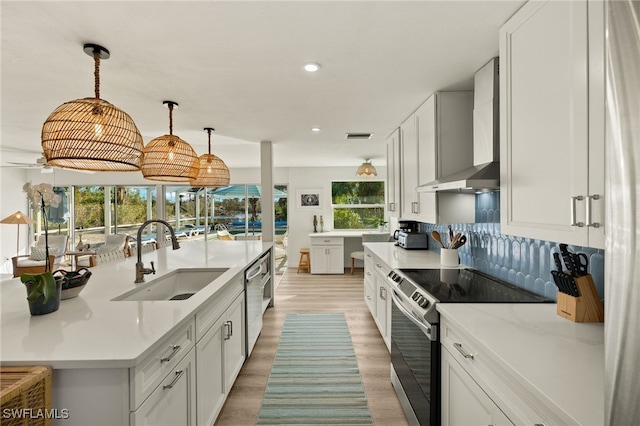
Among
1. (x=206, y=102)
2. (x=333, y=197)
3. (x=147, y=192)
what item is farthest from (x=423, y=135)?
(x=147, y=192)

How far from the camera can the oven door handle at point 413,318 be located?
165cm

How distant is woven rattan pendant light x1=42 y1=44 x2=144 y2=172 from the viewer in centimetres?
159

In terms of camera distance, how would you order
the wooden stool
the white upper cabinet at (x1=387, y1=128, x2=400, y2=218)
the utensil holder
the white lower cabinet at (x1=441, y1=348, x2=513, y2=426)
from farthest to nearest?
the wooden stool < the white upper cabinet at (x1=387, y1=128, x2=400, y2=218) < the utensil holder < the white lower cabinet at (x1=441, y1=348, x2=513, y2=426)

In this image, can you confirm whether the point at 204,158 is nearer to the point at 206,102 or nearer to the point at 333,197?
the point at 206,102

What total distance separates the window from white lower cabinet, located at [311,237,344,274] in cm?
87

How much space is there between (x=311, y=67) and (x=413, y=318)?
174 centimetres

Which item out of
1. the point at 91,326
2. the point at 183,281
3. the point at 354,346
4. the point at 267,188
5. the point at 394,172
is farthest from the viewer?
the point at 267,188

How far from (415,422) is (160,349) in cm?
150

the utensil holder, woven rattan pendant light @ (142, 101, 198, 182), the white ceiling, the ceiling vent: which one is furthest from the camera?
the ceiling vent

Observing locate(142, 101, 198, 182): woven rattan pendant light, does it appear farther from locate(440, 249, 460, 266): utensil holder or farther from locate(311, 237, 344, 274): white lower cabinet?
locate(311, 237, 344, 274): white lower cabinet

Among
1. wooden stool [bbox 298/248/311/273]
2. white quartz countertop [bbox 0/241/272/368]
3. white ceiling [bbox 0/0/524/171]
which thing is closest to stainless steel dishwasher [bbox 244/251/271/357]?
white quartz countertop [bbox 0/241/272/368]

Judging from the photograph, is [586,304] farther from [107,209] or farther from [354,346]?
[107,209]

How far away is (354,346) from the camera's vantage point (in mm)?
3168

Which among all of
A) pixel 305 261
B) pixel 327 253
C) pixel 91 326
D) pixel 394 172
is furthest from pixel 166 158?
pixel 305 261
